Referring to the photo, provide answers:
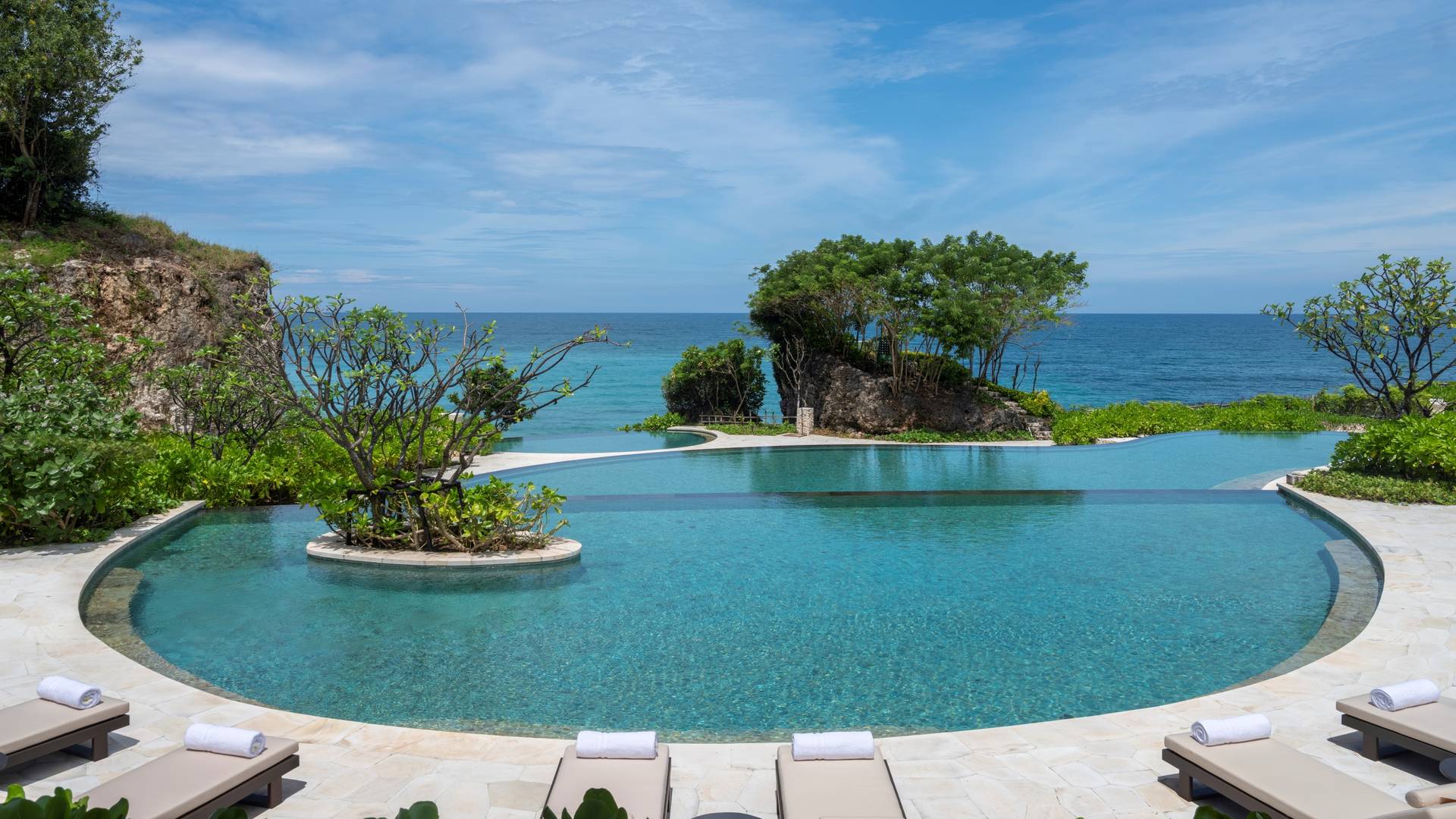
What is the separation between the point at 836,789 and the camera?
4352 millimetres

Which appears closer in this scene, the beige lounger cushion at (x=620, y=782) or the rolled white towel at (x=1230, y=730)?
the beige lounger cushion at (x=620, y=782)

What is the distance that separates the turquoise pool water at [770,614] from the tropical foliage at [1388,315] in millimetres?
3752

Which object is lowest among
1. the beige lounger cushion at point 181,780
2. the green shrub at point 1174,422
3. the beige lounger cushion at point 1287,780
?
the beige lounger cushion at point 1287,780

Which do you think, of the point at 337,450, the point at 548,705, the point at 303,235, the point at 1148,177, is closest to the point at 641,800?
the point at 548,705

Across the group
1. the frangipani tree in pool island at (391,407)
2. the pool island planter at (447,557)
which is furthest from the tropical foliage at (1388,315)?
the frangipani tree in pool island at (391,407)

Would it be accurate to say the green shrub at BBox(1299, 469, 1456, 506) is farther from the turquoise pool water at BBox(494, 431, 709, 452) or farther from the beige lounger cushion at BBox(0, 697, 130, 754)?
the beige lounger cushion at BBox(0, 697, 130, 754)

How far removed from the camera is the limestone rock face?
18703 millimetres

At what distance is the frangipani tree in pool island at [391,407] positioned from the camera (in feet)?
33.5

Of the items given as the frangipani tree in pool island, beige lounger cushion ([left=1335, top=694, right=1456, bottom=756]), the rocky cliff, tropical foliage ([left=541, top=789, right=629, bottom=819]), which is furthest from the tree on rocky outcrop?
beige lounger cushion ([left=1335, top=694, right=1456, bottom=756])

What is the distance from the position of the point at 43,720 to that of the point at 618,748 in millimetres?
3451

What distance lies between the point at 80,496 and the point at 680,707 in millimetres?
8822

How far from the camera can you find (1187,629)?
834cm

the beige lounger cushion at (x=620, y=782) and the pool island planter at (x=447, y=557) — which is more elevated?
the beige lounger cushion at (x=620, y=782)

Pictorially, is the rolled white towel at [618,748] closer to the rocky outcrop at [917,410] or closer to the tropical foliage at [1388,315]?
the tropical foliage at [1388,315]
